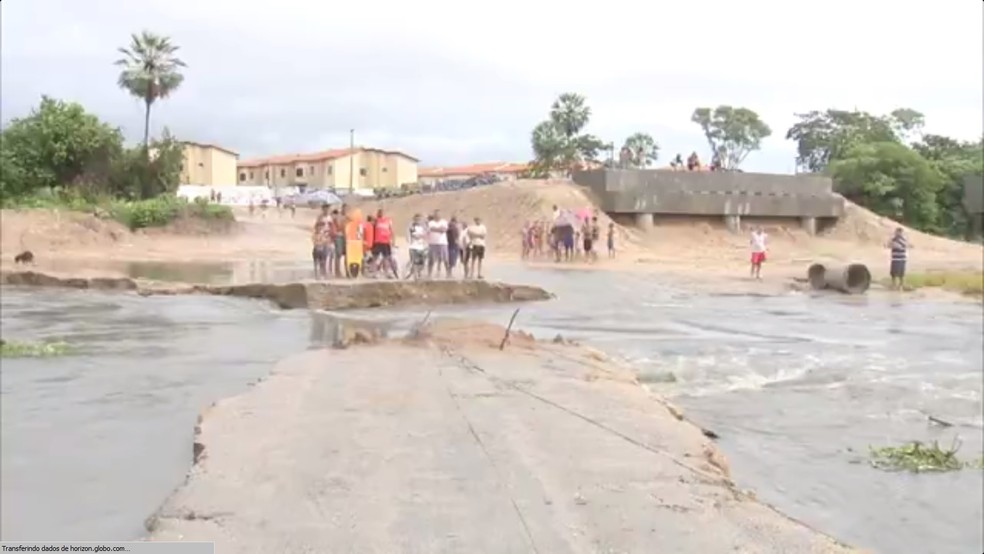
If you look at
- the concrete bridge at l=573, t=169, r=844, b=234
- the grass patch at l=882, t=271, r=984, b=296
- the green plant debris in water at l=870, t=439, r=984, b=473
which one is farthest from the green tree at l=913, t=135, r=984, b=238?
the green plant debris in water at l=870, t=439, r=984, b=473

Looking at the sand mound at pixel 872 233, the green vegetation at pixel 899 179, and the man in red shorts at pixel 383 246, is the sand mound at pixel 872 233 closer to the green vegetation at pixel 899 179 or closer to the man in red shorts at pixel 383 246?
the green vegetation at pixel 899 179

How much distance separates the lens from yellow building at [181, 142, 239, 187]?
86.9 meters

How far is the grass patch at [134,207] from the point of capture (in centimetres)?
4366

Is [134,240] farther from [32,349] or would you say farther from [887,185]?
[887,185]

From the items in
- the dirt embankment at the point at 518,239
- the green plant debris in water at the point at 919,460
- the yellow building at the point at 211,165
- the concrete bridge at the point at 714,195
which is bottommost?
the green plant debris in water at the point at 919,460

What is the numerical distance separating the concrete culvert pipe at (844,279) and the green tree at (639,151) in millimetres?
26757

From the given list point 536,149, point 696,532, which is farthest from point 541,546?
point 536,149

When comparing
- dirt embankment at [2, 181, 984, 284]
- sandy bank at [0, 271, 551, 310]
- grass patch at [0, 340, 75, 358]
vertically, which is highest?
dirt embankment at [2, 181, 984, 284]

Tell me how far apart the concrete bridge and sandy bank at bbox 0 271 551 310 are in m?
27.6

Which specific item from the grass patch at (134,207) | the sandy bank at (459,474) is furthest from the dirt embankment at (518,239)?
the sandy bank at (459,474)

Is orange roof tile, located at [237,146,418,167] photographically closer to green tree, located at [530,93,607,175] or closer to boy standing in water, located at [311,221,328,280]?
green tree, located at [530,93,607,175]

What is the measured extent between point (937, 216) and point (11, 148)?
154ft

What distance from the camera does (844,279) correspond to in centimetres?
2689

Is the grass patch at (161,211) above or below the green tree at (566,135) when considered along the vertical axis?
below
